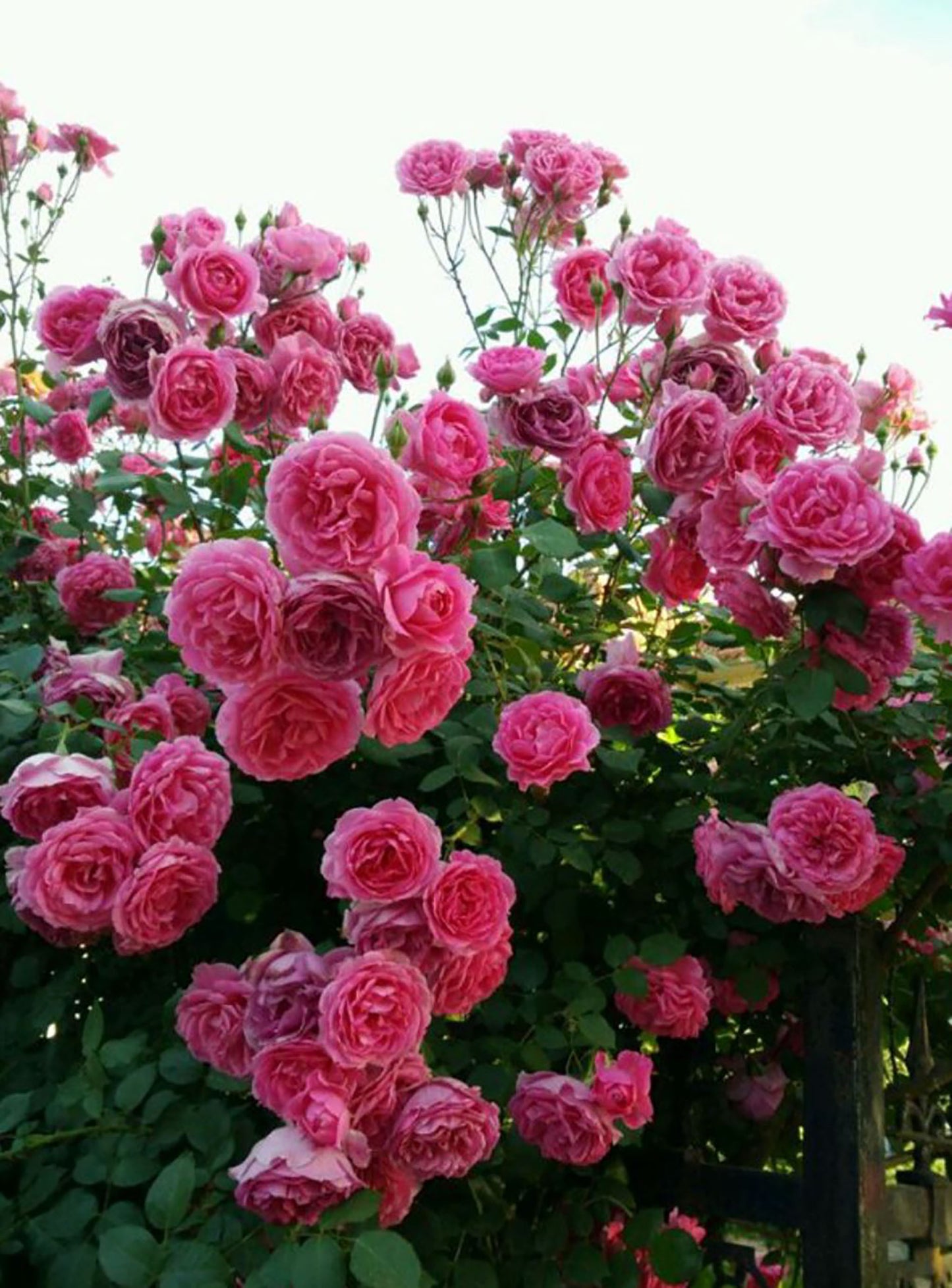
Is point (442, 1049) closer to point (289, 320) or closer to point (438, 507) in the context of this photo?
point (438, 507)

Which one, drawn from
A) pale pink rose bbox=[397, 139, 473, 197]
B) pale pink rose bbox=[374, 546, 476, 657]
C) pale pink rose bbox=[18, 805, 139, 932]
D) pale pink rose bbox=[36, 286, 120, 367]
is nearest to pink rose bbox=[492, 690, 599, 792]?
pale pink rose bbox=[374, 546, 476, 657]

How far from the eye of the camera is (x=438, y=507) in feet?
5.45

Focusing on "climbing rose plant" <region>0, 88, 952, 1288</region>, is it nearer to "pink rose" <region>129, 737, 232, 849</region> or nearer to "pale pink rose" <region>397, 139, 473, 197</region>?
"pink rose" <region>129, 737, 232, 849</region>

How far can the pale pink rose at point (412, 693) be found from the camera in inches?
48.1

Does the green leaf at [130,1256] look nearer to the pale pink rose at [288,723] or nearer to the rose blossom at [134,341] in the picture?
the pale pink rose at [288,723]

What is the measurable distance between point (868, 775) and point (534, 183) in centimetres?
102

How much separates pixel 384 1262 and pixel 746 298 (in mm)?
1109

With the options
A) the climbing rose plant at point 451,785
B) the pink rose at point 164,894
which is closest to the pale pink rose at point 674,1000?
the climbing rose plant at point 451,785

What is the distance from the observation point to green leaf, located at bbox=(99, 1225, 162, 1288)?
4.12 ft

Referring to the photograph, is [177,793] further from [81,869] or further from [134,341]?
[134,341]

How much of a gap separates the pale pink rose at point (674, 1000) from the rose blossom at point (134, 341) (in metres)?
0.87

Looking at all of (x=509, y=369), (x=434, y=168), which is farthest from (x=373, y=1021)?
(x=434, y=168)

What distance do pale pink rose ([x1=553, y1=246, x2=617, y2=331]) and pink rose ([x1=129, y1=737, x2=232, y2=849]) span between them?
31.4 inches

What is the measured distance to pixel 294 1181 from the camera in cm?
124
